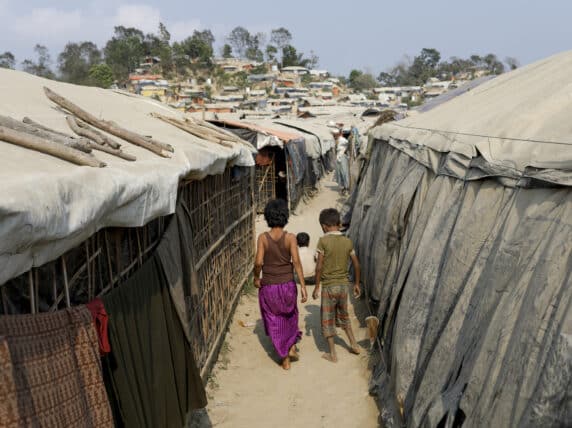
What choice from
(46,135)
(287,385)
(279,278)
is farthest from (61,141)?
(287,385)

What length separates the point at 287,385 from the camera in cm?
518

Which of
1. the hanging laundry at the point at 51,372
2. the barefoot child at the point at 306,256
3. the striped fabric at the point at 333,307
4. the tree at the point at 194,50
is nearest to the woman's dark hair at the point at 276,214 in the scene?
the striped fabric at the point at 333,307

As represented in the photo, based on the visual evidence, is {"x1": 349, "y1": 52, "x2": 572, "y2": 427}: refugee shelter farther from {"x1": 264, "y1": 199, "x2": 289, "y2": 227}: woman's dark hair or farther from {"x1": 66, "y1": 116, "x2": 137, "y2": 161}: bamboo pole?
{"x1": 66, "y1": 116, "x2": 137, "y2": 161}: bamboo pole

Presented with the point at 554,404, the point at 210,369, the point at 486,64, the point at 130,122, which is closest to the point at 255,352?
the point at 210,369

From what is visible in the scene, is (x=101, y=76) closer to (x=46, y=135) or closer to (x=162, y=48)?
(x=162, y=48)

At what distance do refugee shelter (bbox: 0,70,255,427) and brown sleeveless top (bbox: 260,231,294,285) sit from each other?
2.10ft

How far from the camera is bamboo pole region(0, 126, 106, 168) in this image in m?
2.42

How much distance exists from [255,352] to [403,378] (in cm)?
237

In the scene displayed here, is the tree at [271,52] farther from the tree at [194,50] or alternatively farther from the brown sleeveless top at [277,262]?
the brown sleeveless top at [277,262]

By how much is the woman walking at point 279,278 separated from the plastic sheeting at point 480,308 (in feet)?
3.14

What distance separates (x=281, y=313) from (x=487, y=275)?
100 inches

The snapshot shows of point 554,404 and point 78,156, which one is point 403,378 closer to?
point 554,404

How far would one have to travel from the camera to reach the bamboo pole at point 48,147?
242 cm

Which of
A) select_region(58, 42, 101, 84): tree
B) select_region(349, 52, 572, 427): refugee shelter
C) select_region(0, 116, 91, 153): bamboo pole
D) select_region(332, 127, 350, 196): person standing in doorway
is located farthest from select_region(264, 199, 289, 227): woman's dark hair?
select_region(58, 42, 101, 84): tree
